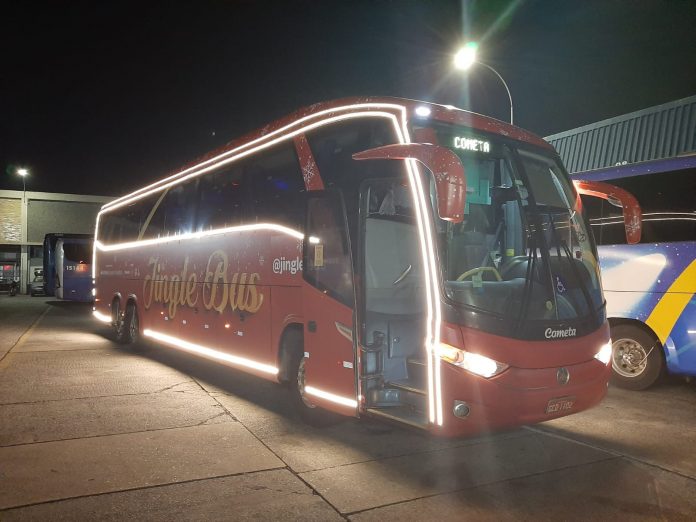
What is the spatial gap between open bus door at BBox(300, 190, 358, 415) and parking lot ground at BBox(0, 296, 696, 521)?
54cm

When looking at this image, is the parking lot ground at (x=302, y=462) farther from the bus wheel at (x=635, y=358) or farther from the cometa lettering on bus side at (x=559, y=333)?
the cometa lettering on bus side at (x=559, y=333)

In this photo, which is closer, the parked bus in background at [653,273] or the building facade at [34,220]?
the parked bus in background at [653,273]

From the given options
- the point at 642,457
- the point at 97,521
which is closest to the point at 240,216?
the point at 97,521

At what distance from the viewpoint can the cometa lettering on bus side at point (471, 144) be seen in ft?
17.7

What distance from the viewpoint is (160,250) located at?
11016mm

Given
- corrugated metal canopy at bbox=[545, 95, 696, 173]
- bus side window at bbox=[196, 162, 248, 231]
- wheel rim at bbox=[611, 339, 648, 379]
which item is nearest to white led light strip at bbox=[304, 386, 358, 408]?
bus side window at bbox=[196, 162, 248, 231]

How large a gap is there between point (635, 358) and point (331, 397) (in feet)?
16.1

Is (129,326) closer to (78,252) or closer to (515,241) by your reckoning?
(515,241)

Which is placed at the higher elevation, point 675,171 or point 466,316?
point 675,171

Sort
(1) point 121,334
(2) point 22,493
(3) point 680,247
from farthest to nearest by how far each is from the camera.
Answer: (1) point 121,334, (3) point 680,247, (2) point 22,493

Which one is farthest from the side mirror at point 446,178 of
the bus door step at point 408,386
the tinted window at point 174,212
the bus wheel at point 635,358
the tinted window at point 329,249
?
the tinted window at point 174,212

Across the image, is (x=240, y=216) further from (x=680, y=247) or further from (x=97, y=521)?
(x=680, y=247)

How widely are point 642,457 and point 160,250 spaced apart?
28.7 feet

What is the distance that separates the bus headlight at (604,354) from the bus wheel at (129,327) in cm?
990
